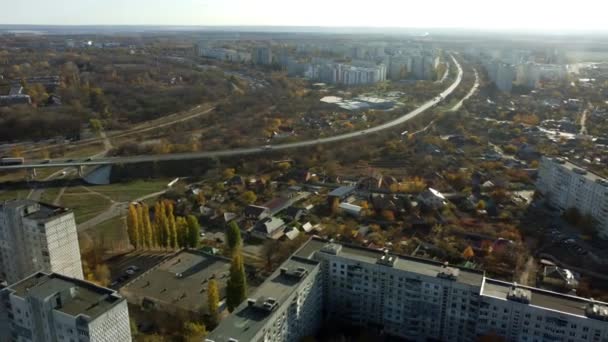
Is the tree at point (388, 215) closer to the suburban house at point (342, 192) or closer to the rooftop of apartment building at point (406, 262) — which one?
the suburban house at point (342, 192)

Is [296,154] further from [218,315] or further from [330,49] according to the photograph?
[330,49]

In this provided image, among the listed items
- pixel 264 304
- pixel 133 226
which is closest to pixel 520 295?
pixel 264 304

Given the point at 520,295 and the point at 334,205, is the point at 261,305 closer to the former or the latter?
the point at 520,295

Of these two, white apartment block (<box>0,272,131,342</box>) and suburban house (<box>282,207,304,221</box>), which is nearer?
white apartment block (<box>0,272,131,342</box>)

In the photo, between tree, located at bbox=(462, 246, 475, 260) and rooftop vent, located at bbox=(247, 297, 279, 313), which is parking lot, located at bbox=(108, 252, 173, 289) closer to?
rooftop vent, located at bbox=(247, 297, 279, 313)

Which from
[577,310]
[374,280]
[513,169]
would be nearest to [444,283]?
[374,280]

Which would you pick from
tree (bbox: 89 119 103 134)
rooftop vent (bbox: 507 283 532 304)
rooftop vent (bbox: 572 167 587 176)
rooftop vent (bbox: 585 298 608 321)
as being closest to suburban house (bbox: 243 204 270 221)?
rooftop vent (bbox: 507 283 532 304)

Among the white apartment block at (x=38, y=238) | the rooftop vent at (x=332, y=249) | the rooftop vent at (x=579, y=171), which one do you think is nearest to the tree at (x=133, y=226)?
the white apartment block at (x=38, y=238)
